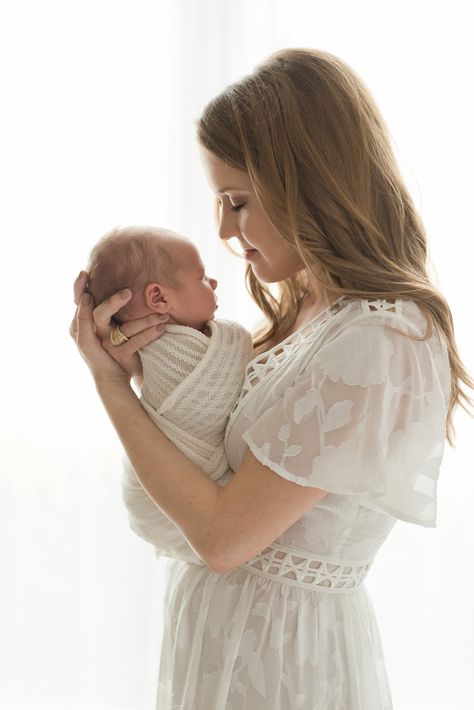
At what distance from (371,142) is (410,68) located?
1.04 metres

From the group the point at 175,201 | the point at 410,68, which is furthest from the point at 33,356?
the point at 410,68

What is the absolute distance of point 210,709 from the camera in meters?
1.39

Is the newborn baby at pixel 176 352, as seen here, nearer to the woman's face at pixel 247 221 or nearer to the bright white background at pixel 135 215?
the woman's face at pixel 247 221

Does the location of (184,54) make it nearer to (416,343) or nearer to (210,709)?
(416,343)

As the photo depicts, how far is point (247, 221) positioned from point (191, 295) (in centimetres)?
15

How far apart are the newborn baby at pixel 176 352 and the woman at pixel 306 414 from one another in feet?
0.09

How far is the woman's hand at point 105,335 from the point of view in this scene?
1417 mm

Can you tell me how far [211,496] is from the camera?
1.28 meters

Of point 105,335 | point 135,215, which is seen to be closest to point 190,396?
point 105,335

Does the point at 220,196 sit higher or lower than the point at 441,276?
higher

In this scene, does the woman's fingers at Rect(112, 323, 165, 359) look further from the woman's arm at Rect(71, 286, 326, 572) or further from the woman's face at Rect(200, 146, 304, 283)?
the woman's face at Rect(200, 146, 304, 283)

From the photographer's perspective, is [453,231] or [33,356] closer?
[453,231]

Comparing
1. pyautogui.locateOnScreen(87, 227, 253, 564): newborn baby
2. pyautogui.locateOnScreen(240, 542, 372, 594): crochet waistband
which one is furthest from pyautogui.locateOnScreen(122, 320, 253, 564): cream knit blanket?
pyautogui.locateOnScreen(240, 542, 372, 594): crochet waistband

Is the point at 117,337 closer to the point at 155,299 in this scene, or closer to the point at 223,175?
the point at 155,299
